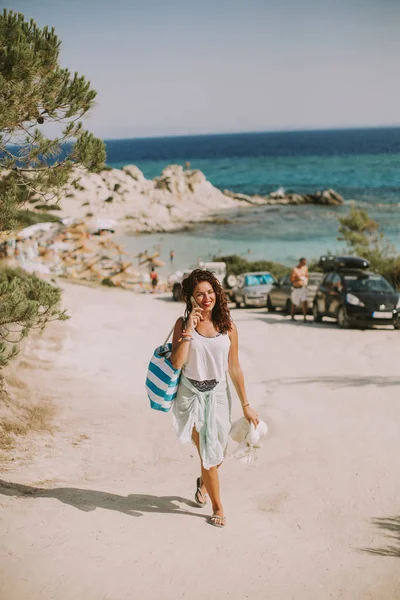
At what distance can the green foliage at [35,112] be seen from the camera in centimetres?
677

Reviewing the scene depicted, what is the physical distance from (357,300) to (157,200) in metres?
58.3

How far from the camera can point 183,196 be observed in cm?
7938

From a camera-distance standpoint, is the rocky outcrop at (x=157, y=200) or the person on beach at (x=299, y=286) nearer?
the person on beach at (x=299, y=286)

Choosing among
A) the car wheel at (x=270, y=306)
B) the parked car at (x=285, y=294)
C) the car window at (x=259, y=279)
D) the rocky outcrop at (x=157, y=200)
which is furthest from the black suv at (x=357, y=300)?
the rocky outcrop at (x=157, y=200)

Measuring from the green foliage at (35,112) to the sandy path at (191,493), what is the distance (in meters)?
2.99

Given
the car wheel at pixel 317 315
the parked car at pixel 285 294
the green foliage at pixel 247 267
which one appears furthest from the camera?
the green foliage at pixel 247 267

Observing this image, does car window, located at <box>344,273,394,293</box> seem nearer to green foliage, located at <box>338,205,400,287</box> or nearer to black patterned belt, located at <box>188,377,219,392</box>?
green foliage, located at <box>338,205,400,287</box>

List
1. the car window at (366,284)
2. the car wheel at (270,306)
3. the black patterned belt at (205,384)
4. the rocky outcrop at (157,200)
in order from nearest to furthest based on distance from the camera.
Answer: the black patterned belt at (205,384) < the car window at (366,284) < the car wheel at (270,306) < the rocky outcrop at (157,200)

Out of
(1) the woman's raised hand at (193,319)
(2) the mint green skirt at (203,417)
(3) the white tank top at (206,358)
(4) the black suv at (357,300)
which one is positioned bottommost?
(4) the black suv at (357,300)

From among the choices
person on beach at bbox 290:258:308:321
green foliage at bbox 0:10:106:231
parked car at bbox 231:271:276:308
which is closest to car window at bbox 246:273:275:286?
parked car at bbox 231:271:276:308

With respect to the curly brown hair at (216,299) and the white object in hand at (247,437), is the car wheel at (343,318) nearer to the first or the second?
the white object in hand at (247,437)

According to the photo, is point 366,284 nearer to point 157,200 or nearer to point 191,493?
point 191,493

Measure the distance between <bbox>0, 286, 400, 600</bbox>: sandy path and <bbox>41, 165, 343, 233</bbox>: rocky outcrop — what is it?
5044 cm

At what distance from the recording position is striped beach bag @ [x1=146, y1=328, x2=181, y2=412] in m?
5.57
